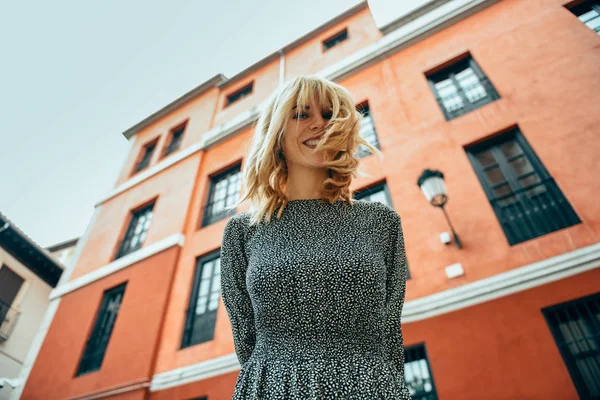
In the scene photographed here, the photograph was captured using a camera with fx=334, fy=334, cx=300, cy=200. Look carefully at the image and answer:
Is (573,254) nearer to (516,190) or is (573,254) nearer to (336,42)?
(516,190)

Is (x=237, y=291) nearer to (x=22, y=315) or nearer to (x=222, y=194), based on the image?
(x=222, y=194)

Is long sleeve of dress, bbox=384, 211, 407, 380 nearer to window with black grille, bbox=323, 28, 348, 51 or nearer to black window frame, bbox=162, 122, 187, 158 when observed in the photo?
window with black grille, bbox=323, 28, 348, 51

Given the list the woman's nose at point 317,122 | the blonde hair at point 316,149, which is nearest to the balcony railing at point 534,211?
the blonde hair at point 316,149

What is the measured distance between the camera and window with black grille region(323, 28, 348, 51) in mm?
12867

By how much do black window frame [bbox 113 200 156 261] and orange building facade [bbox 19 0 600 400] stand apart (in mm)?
63

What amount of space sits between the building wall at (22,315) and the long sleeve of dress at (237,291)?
15.0 metres

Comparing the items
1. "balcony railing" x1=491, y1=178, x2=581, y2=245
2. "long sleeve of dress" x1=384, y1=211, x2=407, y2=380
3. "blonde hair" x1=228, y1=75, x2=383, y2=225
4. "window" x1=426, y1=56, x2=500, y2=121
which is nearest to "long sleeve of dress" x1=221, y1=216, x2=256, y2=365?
"blonde hair" x1=228, y1=75, x2=383, y2=225

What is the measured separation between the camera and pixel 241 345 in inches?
57.5

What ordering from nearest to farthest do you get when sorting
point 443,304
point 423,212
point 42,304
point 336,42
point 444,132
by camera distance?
point 443,304
point 423,212
point 444,132
point 336,42
point 42,304

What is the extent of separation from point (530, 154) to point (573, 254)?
219cm

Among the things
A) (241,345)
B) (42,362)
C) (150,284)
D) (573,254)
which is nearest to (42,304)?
(42,362)

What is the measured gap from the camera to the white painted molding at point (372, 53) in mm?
9586

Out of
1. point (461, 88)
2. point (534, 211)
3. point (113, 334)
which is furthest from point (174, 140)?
point (534, 211)

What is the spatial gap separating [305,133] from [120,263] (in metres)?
9.94
